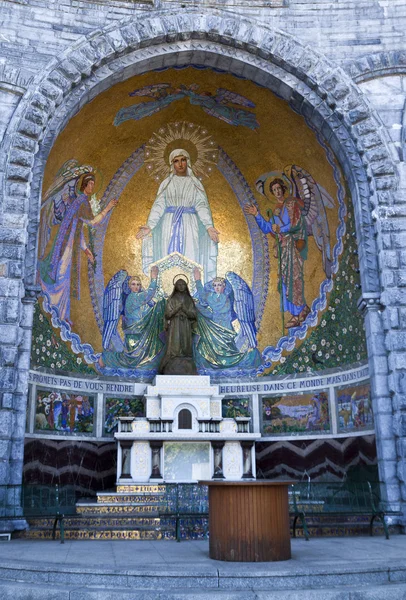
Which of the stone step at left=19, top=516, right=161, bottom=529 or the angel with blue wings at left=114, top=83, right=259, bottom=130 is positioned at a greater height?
the angel with blue wings at left=114, top=83, right=259, bottom=130

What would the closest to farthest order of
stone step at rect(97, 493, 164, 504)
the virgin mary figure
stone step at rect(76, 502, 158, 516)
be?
stone step at rect(76, 502, 158, 516) < stone step at rect(97, 493, 164, 504) < the virgin mary figure

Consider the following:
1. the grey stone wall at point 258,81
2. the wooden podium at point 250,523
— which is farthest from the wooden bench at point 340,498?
the wooden podium at point 250,523

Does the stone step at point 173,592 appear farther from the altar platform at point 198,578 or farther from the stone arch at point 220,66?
the stone arch at point 220,66

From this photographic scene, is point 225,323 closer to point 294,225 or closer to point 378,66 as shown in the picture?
point 294,225

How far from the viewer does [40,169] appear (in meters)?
9.80

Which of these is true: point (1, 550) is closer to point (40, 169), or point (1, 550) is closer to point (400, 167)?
point (40, 169)

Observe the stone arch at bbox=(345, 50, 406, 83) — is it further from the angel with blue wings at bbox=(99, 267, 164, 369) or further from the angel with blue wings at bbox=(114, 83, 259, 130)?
the angel with blue wings at bbox=(99, 267, 164, 369)

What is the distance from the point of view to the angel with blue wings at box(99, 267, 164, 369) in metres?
12.7

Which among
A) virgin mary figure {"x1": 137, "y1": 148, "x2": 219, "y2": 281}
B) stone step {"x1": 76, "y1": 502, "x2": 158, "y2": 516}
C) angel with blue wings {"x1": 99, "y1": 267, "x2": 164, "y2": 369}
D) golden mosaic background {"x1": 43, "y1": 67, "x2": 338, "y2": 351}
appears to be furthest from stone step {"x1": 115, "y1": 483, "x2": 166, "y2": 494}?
virgin mary figure {"x1": 137, "y1": 148, "x2": 219, "y2": 281}

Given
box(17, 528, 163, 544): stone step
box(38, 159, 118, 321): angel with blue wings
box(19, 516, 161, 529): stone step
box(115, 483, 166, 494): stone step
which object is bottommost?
box(17, 528, 163, 544): stone step

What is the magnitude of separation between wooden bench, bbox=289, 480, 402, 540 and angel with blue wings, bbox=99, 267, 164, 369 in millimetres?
4777

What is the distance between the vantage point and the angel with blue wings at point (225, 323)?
12891 mm

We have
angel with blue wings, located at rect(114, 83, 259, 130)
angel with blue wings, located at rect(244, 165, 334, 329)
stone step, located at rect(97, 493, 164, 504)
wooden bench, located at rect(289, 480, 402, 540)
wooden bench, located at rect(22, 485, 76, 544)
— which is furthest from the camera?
angel with blue wings, located at rect(244, 165, 334, 329)

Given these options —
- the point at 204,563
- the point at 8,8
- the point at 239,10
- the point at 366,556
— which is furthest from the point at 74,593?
the point at 239,10
